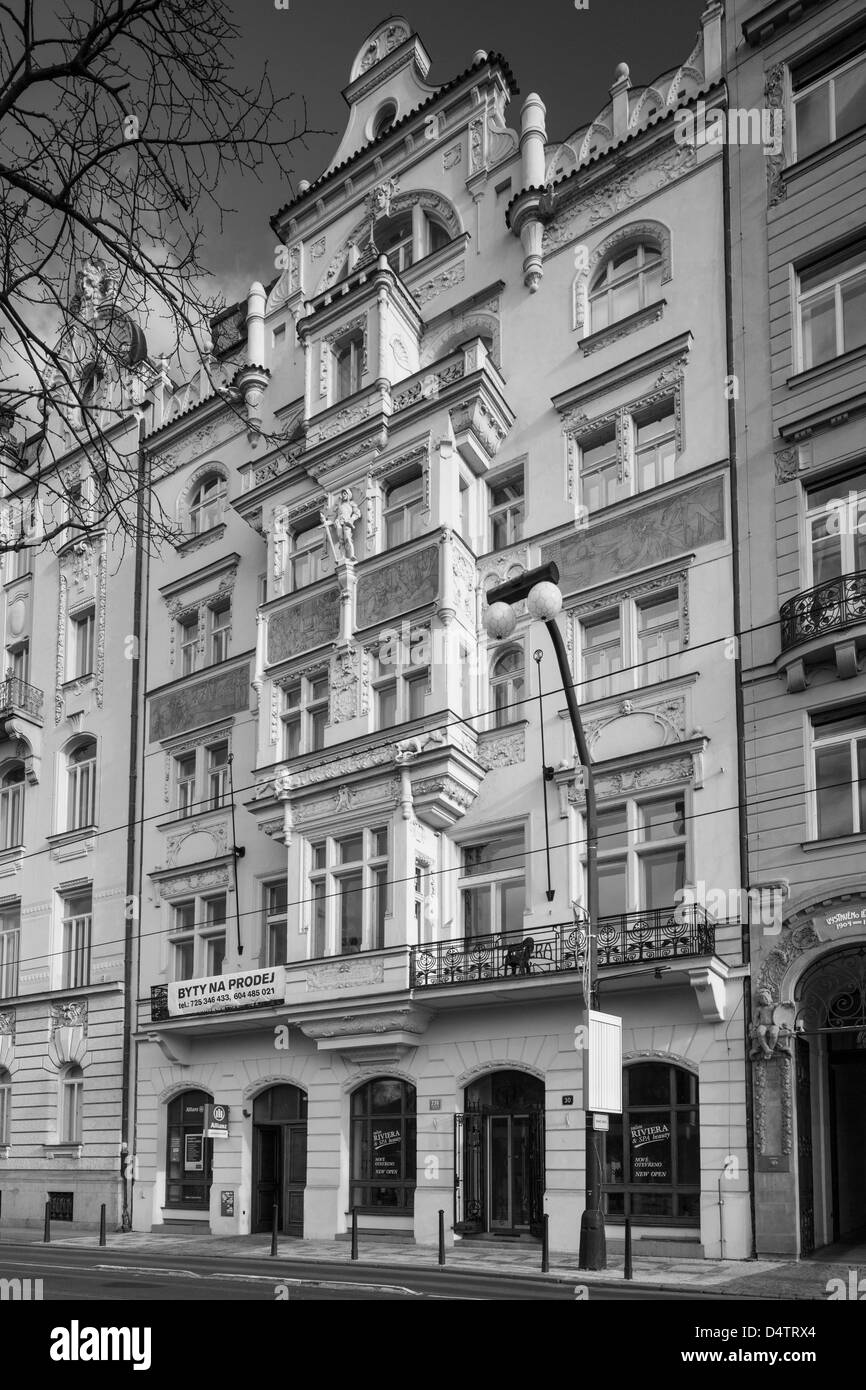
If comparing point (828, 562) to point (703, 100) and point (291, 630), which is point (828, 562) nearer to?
point (703, 100)

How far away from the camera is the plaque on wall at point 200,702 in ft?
108

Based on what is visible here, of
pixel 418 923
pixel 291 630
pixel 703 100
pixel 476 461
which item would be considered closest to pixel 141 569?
pixel 291 630

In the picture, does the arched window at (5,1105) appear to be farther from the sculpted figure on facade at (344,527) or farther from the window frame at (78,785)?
the sculpted figure on facade at (344,527)

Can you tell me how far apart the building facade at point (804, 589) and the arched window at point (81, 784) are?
20.2 meters

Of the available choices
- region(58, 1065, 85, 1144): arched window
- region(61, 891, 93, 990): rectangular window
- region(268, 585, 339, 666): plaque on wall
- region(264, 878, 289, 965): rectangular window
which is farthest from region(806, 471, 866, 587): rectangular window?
region(58, 1065, 85, 1144): arched window

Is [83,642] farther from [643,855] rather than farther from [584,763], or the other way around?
[584,763]

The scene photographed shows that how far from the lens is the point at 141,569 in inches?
1469

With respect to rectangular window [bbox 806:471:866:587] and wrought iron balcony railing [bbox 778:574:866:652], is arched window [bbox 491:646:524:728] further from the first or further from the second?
rectangular window [bbox 806:471:866:587]

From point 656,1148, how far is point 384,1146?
20.1 feet

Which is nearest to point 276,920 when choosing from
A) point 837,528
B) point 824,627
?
point 824,627

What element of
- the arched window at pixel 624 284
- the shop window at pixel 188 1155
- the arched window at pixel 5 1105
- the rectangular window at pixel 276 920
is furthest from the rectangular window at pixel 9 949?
the arched window at pixel 624 284
